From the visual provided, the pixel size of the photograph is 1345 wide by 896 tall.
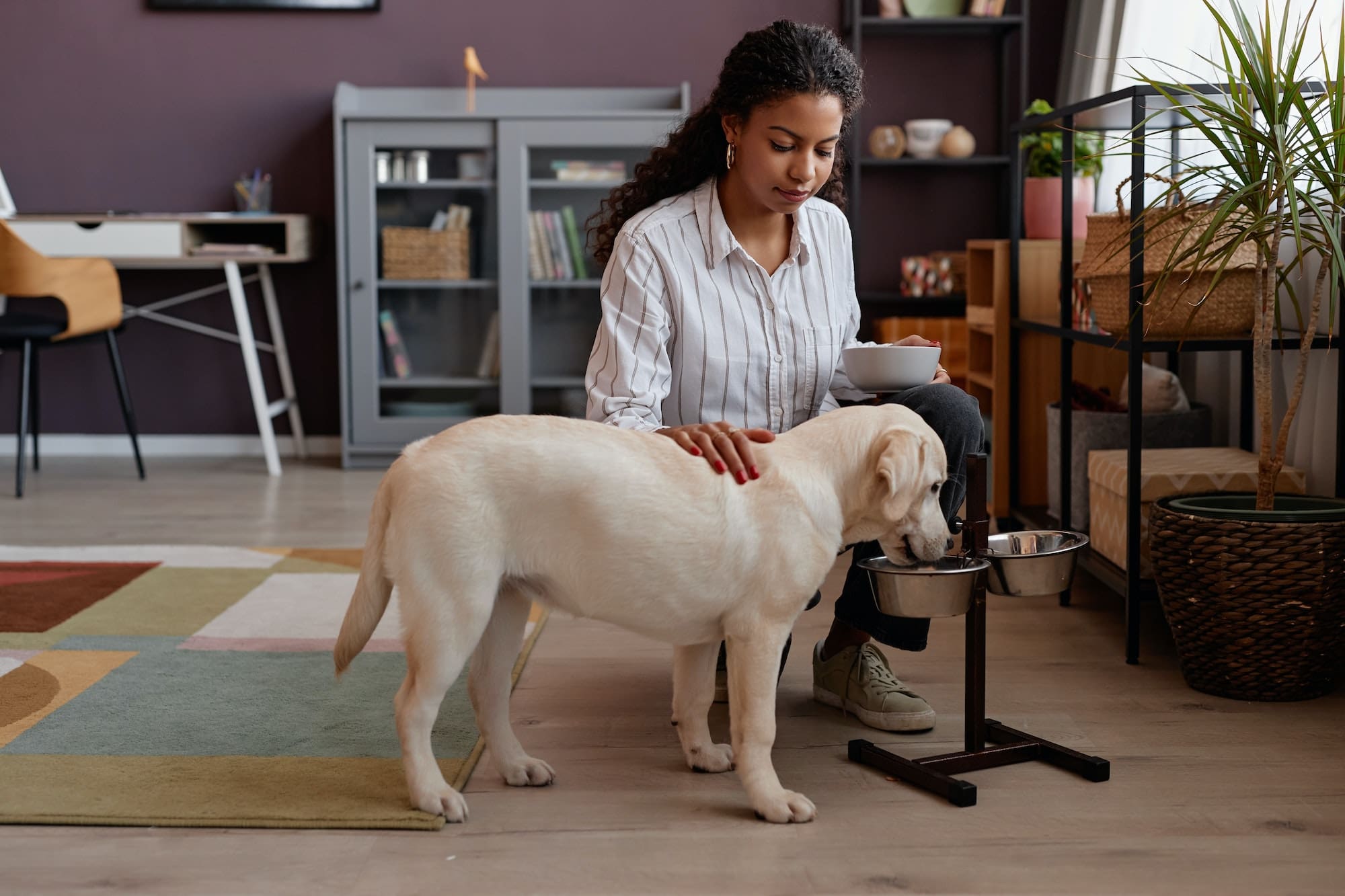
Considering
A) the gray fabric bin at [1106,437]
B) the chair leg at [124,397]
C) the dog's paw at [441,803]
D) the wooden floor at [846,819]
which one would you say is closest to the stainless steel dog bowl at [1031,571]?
the wooden floor at [846,819]

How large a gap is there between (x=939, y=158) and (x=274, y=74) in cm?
253

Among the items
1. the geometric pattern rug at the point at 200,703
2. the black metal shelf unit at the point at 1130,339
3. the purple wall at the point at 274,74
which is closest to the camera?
the geometric pattern rug at the point at 200,703

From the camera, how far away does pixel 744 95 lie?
6.40ft

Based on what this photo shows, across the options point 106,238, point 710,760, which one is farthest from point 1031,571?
point 106,238

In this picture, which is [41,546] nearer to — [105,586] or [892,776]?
[105,586]

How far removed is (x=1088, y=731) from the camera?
1992 mm

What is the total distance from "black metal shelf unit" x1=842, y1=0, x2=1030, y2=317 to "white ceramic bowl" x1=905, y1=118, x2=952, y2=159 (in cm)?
4

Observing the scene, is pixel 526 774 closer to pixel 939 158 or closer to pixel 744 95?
pixel 744 95

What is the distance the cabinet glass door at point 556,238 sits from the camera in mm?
4578

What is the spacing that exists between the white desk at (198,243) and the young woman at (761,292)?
2.77 m

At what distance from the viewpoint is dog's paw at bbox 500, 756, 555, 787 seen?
1.78 meters

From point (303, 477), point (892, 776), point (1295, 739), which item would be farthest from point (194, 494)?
point (1295, 739)

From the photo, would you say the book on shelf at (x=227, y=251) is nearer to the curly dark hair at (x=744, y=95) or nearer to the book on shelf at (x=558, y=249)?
the book on shelf at (x=558, y=249)

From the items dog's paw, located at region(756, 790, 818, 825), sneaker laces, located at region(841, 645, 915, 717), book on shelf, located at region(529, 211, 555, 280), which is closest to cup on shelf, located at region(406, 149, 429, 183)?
book on shelf, located at region(529, 211, 555, 280)
